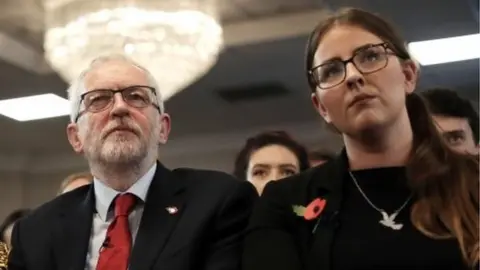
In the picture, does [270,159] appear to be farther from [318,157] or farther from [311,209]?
[311,209]

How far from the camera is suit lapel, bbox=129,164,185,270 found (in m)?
1.57

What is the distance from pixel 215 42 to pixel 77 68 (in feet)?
1.98

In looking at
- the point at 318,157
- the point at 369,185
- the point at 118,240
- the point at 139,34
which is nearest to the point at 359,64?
the point at 369,185

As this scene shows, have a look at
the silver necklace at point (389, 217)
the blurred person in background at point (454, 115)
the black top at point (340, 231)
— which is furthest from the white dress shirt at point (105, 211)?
the blurred person in background at point (454, 115)

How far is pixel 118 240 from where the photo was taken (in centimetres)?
162

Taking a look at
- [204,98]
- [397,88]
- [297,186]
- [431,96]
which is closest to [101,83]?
[297,186]

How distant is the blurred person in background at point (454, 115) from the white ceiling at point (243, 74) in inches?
34.0

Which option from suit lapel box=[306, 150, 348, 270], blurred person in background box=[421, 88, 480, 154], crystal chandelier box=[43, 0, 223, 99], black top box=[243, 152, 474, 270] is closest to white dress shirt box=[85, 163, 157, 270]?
black top box=[243, 152, 474, 270]

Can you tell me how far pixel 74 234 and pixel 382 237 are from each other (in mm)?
704

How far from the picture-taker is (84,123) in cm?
175

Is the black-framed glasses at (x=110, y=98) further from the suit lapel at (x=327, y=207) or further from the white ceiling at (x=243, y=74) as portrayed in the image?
the white ceiling at (x=243, y=74)

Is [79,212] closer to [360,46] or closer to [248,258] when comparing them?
[248,258]

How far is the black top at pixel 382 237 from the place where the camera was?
4.34ft

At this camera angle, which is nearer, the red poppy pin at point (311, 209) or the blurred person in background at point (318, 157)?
the red poppy pin at point (311, 209)
